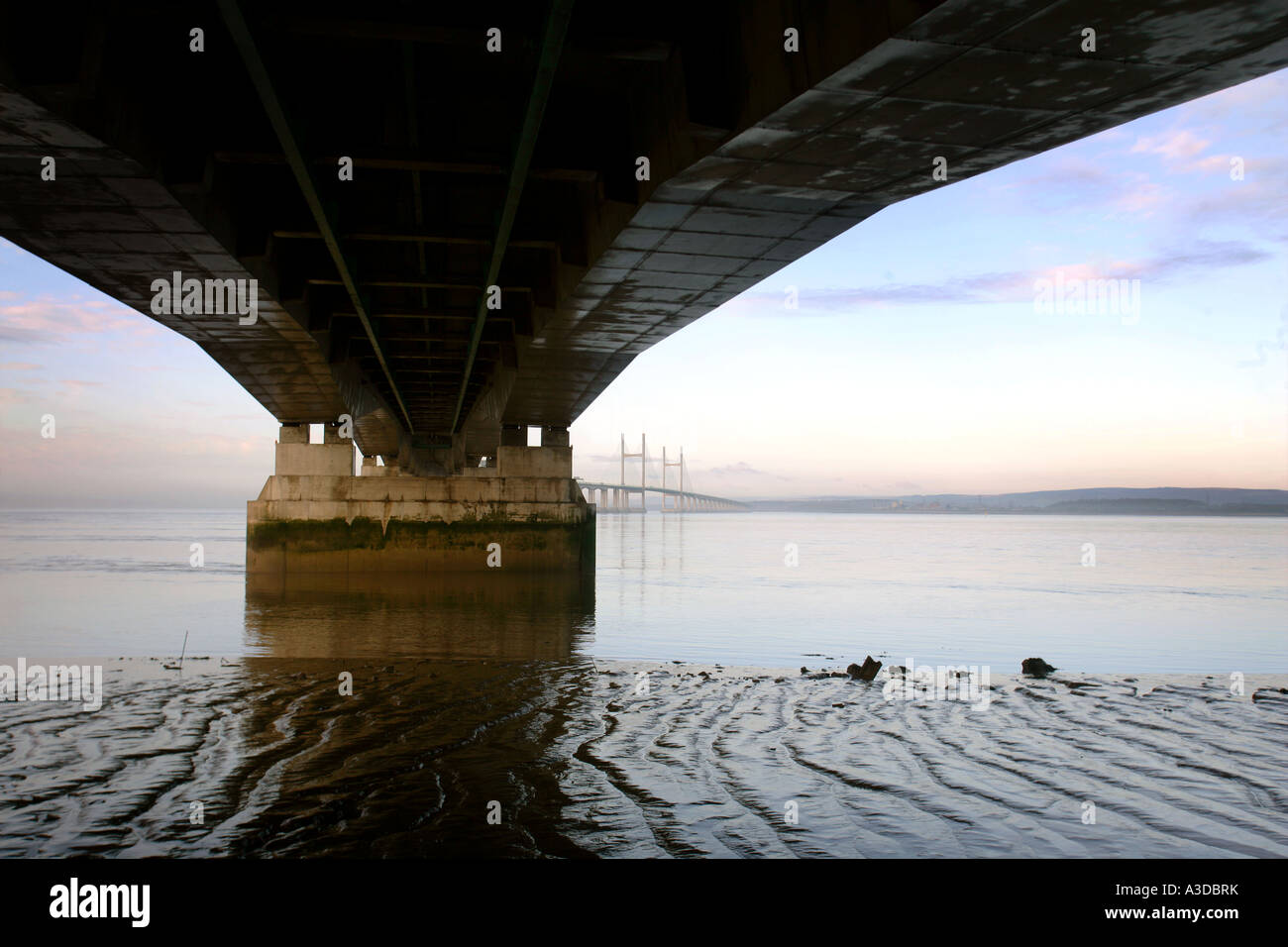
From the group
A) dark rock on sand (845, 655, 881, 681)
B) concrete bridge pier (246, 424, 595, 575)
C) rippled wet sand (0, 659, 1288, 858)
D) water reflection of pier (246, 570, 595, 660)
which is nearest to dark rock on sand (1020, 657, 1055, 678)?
rippled wet sand (0, 659, 1288, 858)

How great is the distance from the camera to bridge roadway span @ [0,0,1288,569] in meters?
5.50

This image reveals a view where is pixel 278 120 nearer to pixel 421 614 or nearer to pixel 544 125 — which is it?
pixel 544 125

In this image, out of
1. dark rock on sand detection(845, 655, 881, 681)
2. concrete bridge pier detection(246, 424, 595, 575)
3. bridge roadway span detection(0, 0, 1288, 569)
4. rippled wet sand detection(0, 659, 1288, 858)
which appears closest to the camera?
rippled wet sand detection(0, 659, 1288, 858)

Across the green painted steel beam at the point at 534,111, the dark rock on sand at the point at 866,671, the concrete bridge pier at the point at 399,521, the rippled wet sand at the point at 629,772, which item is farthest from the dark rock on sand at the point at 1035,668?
the concrete bridge pier at the point at 399,521

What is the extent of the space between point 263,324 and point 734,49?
9936 mm

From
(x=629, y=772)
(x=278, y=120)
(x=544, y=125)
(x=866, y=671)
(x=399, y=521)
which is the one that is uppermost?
(x=544, y=125)

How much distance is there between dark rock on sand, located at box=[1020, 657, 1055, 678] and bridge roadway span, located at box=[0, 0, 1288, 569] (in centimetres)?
622

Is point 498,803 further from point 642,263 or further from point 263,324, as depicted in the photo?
point 263,324

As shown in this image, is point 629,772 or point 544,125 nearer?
point 629,772

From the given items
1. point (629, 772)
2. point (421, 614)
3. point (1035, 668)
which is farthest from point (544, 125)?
point (421, 614)

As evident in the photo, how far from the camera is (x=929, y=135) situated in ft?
21.7

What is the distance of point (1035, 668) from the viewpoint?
12.2 meters

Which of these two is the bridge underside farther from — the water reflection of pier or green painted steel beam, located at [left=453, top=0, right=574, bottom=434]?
the water reflection of pier

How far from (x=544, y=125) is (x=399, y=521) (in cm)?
2013
